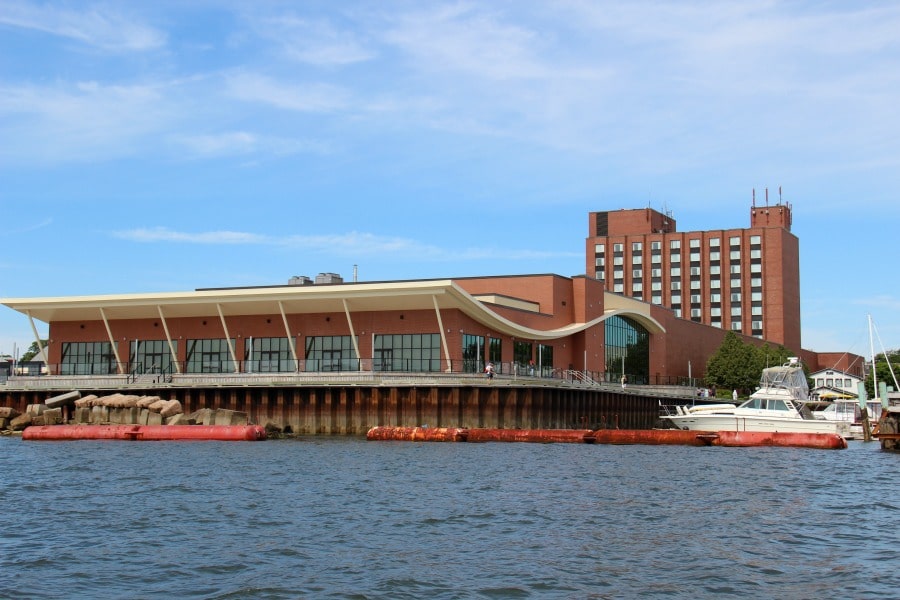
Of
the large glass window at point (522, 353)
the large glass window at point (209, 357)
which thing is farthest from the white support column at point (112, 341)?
the large glass window at point (522, 353)

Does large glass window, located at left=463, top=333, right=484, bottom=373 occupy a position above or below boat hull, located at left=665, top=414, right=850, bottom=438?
above

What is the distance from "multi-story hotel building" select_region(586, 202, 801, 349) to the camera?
479 feet

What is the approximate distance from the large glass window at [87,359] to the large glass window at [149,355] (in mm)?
1666

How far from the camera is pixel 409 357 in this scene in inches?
2566

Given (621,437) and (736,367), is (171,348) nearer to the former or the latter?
(621,437)

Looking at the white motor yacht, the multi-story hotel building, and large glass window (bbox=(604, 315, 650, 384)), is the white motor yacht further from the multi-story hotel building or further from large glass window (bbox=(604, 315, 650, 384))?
the multi-story hotel building

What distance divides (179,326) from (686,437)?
123 feet

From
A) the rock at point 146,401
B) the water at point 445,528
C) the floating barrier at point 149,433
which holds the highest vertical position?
the rock at point 146,401

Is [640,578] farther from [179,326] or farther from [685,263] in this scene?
[685,263]

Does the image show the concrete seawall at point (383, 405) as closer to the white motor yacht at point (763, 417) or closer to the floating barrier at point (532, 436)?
the floating barrier at point (532, 436)

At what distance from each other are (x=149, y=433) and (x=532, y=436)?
59.5 feet

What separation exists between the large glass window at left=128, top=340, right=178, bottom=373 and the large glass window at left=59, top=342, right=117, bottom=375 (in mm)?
1666

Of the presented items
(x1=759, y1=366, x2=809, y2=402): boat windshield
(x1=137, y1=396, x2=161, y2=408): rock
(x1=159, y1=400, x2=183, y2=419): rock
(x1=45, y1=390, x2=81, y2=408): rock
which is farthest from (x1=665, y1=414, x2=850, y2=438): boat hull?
(x1=45, y1=390, x2=81, y2=408): rock

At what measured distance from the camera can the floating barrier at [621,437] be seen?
153 ft
